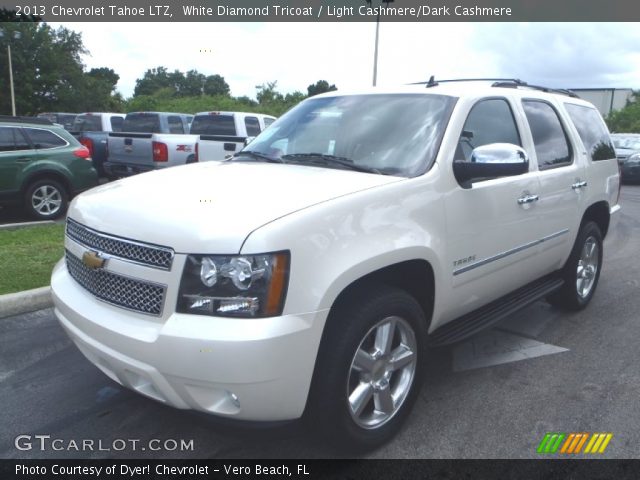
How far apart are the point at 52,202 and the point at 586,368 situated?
26.0 ft

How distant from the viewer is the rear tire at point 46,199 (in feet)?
27.8

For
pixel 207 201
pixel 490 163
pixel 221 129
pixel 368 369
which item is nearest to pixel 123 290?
pixel 207 201

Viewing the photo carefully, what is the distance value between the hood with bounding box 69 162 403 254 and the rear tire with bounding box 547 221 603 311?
2.61 meters

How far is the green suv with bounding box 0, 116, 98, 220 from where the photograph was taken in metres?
8.28

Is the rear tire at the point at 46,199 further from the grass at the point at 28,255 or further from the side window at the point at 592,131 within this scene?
the side window at the point at 592,131

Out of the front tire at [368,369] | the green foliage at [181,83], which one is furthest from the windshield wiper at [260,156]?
the green foliage at [181,83]

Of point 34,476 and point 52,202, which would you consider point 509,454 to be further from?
point 52,202

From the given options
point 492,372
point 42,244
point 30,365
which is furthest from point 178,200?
point 42,244

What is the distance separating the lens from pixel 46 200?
8648mm

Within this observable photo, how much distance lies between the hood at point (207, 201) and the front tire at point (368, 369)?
1.91 ft

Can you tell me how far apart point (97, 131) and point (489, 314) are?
45.1ft

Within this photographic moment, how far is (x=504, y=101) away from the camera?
394cm

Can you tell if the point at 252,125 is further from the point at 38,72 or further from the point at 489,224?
the point at 38,72

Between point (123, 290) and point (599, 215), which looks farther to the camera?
point (599, 215)
